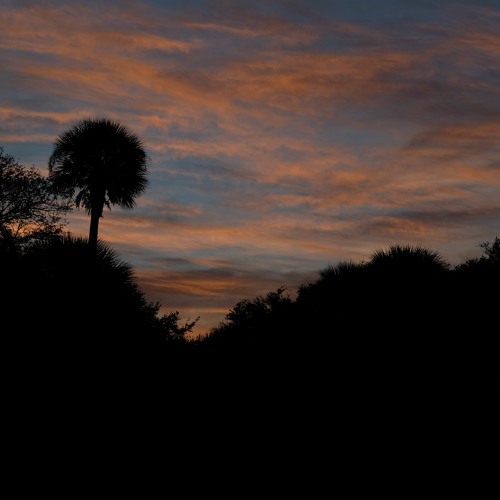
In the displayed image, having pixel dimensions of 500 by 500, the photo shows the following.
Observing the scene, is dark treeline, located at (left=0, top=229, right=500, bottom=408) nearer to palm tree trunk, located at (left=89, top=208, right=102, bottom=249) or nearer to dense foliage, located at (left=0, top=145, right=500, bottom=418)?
dense foliage, located at (left=0, top=145, right=500, bottom=418)

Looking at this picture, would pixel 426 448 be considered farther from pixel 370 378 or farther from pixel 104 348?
pixel 104 348

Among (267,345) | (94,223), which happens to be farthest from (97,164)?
(267,345)

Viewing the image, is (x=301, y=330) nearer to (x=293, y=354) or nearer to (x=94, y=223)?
(x=293, y=354)

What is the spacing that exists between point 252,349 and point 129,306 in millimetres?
14565

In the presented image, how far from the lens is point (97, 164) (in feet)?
132

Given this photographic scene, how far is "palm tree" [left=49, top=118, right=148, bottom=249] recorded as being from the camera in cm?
4019

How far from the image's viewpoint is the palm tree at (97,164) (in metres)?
40.2

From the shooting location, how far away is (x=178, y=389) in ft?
85.0

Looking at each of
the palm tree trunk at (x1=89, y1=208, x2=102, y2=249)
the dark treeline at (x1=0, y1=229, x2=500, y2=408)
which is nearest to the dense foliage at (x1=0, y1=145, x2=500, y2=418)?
the dark treeline at (x1=0, y1=229, x2=500, y2=408)

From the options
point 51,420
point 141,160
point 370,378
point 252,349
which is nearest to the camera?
point 51,420

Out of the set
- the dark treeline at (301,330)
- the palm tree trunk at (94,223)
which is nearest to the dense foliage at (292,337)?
the dark treeline at (301,330)

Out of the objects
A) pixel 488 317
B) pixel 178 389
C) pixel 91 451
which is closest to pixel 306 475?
pixel 91 451

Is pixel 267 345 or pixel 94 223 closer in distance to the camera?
pixel 267 345

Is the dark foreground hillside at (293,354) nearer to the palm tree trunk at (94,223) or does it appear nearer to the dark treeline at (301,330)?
the dark treeline at (301,330)
